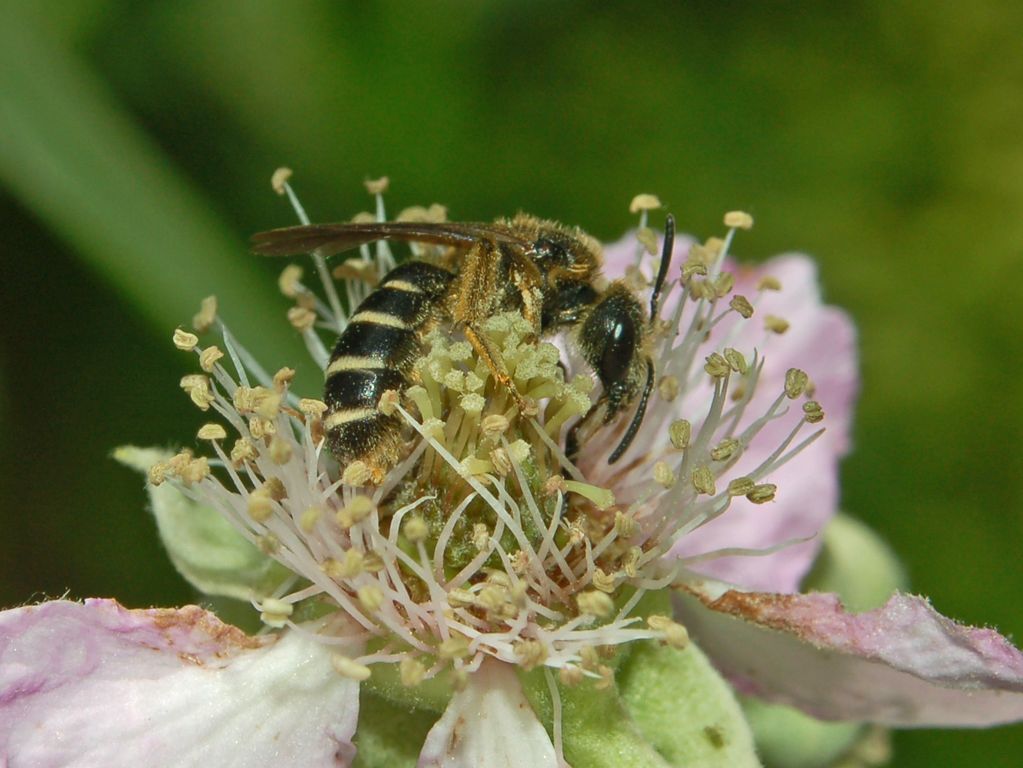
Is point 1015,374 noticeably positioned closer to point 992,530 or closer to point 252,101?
point 992,530

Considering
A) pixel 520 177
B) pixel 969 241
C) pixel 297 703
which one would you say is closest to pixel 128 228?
pixel 520 177

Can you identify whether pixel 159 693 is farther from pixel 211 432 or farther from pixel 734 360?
pixel 734 360

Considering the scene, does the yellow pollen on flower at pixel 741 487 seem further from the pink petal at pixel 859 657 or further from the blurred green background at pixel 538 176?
the blurred green background at pixel 538 176

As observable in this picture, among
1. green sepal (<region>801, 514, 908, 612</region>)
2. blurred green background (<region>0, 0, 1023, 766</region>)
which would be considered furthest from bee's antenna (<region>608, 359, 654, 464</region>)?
blurred green background (<region>0, 0, 1023, 766</region>)

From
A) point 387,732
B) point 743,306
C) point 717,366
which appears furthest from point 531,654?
point 743,306

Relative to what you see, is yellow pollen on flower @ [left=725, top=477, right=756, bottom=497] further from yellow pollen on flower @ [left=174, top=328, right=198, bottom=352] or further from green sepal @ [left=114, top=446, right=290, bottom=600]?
yellow pollen on flower @ [left=174, top=328, right=198, bottom=352]

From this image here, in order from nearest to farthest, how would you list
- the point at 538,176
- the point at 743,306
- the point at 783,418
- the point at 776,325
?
1. the point at 743,306
2. the point at 776,325
3. the point at 783,418
4. the point at 538,176
